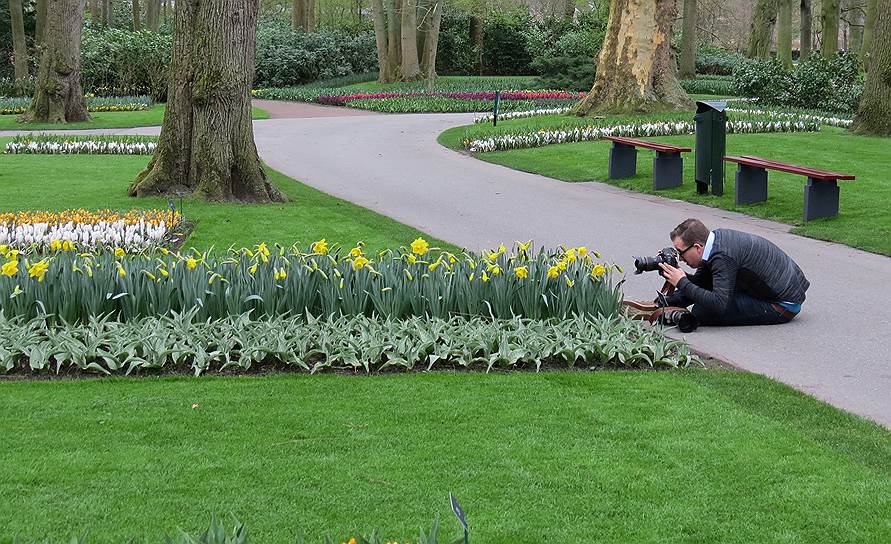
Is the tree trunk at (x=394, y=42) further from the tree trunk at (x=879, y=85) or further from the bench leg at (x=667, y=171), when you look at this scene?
the bench leg at (x=667, y=171)

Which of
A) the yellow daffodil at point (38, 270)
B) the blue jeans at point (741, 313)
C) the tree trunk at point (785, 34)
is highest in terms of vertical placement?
the tree trunk at point (785, 34)

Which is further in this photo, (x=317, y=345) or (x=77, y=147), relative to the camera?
(x=77, y=147)

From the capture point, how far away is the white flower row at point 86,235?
34.8 feet

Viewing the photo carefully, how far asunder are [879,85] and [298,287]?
15490mm

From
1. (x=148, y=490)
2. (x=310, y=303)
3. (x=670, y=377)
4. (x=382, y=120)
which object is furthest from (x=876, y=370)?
(x=382, y=120)

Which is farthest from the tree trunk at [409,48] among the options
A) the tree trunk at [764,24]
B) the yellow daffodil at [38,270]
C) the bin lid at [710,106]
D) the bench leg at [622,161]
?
the yellow daffodil at [38,270]

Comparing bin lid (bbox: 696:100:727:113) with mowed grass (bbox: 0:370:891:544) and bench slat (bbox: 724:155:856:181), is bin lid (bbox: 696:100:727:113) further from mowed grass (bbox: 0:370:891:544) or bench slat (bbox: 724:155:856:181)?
mowed grass (bbox: 0:370:891:544)

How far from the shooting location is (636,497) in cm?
484

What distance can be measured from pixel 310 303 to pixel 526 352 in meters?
1.51

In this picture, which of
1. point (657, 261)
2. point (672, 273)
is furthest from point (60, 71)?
point (672, 273)

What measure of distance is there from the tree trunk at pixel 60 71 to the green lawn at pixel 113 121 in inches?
14.1

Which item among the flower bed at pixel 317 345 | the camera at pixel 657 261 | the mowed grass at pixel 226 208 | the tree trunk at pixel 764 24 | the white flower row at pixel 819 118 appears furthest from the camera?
the tree trunk at pixel 764 24

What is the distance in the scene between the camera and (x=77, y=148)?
2166 centimetres

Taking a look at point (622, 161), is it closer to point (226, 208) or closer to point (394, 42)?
point (226, 208)
